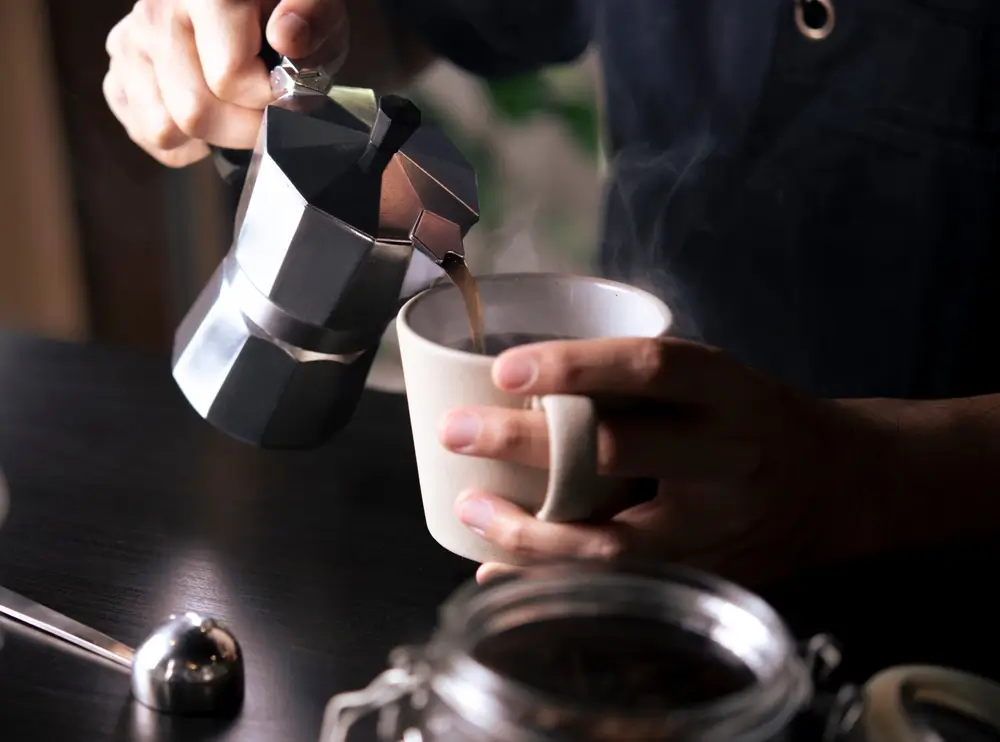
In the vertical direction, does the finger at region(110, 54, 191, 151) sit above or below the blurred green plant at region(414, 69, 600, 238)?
above

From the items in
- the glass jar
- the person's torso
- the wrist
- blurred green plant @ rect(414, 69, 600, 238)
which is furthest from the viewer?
blurred green plant @ rect(414, 69, 600, 238)

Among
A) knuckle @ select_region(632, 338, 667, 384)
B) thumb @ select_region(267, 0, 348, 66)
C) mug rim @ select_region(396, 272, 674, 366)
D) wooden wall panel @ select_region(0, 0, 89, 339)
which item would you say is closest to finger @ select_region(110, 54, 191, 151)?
thumb @ select_region(267, 0, 348, 66)

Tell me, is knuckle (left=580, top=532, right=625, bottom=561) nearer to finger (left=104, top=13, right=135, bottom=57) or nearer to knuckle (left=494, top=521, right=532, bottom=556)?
knuckle (left=494, top=521, right=532, bottom=556)

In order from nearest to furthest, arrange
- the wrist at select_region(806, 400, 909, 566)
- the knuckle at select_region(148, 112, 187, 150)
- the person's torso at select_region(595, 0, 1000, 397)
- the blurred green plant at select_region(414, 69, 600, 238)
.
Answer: the wrist at select_region(806, 400, 909, 566) → the knuckle at select_region(148, 112, 187, 150) → the person's torso at select_region(595, 0, 1000, 397) → the blurred green plant at select_region(414, 69, 600, 238)

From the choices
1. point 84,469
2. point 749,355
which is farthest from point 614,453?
point 749,355

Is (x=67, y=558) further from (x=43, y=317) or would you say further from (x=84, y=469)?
(x=43, y=317)

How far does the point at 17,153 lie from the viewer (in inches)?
57.8

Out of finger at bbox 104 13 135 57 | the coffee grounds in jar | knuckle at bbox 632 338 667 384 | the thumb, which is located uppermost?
the thumb

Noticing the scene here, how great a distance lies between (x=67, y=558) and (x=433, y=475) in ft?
0.65

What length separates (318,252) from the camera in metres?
0.52

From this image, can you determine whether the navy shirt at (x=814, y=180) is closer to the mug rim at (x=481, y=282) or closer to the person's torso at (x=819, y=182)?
the person's torso at (x=819, y=182)

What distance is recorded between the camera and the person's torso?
0.84 meters

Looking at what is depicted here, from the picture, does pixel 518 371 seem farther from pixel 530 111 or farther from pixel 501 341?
pixel 530 111

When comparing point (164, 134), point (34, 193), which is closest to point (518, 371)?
point (164, 134)
